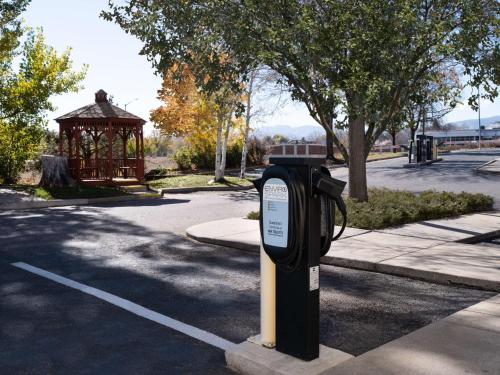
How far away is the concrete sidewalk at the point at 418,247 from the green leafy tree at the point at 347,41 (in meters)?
2.54

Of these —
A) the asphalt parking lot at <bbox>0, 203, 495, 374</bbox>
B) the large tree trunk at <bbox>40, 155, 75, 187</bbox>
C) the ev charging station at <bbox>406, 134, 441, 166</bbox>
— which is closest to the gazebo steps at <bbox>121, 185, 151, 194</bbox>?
the large tree trunk at <bbox>40, 155, 75, 187</bbox>

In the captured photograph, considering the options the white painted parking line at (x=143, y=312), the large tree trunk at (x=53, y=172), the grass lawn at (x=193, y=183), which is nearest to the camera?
the white painted parking line at (x=143, y=312)

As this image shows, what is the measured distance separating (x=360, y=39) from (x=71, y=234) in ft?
21.5

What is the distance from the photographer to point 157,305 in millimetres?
5484

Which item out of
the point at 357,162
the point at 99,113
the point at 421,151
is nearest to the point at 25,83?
the point at 99,113

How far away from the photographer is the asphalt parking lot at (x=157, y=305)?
414 centimetres

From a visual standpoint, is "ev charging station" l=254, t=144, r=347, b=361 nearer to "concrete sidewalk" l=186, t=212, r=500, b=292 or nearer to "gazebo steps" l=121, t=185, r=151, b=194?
"concrete sidewalk" l=186, t=212, r=500, b=292

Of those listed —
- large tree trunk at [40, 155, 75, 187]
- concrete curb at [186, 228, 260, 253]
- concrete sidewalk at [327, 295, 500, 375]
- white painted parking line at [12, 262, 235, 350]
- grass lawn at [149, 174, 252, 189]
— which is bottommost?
white painted parking line at [12, 262, 235, 350]

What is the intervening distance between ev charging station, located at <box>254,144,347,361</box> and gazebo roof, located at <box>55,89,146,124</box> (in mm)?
19082

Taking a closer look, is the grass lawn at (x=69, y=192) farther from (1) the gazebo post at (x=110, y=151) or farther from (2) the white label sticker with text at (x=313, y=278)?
(2) the white label sticker with text at (x=313, y=278)

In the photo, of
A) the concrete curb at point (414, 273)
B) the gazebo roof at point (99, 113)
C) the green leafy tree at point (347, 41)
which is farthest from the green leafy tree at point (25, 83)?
the concrete curb at point (414, 273)

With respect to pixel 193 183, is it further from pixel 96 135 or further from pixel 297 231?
pixel 297 231

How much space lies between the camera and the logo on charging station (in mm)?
3707

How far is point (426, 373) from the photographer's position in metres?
3.59
